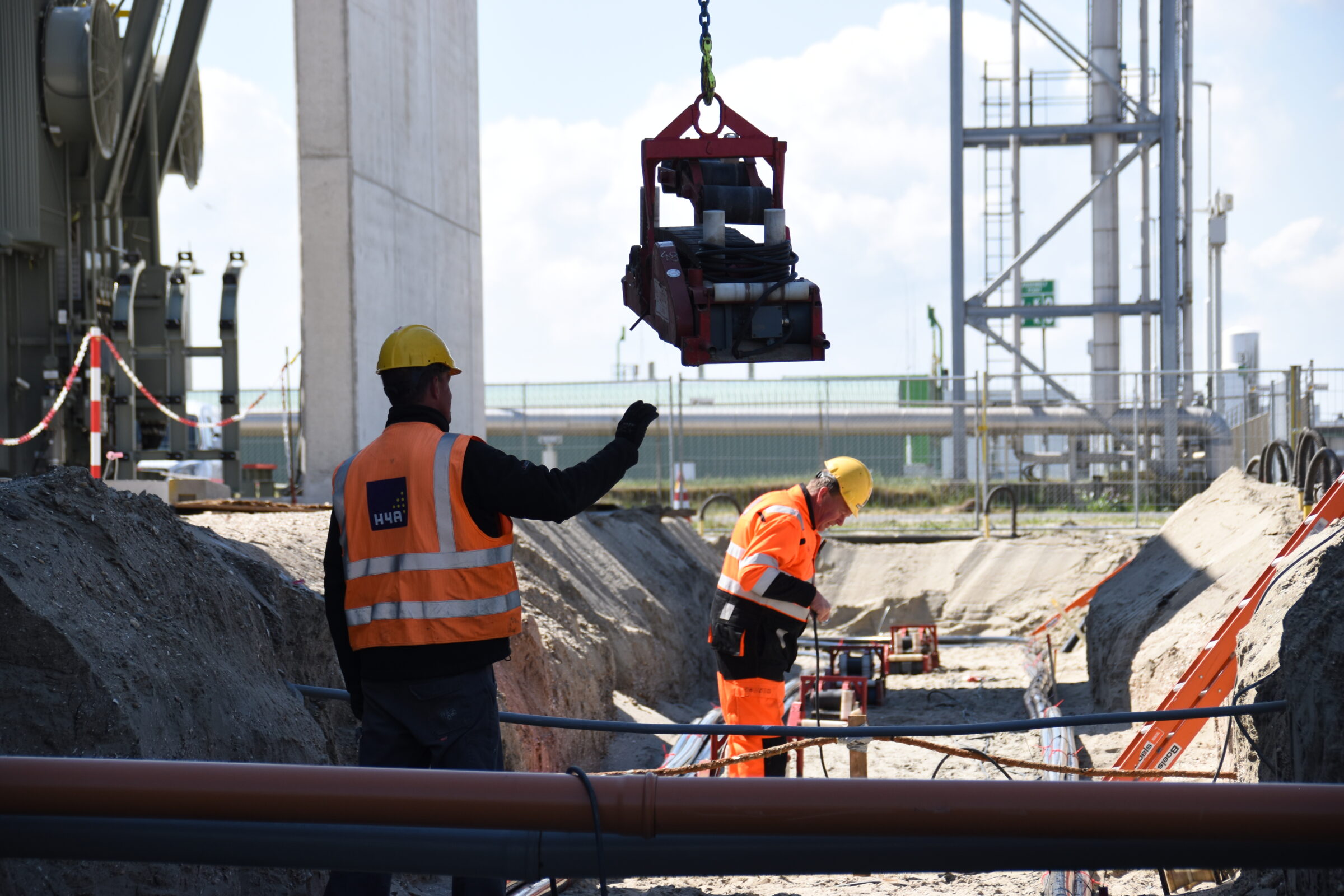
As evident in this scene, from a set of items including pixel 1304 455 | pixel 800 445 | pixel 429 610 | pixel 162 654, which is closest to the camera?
pixel 429 610

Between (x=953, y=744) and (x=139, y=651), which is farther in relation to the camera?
(x=953, y=744)

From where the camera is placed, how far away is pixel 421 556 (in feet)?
11.9

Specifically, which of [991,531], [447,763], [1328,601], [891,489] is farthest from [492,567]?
[891,489]

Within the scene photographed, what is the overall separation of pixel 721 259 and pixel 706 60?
1.07 meters

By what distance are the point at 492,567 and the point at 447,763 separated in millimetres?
597

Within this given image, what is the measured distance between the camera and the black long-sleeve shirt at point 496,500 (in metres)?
3.58

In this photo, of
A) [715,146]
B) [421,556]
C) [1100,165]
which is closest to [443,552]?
[421,556]

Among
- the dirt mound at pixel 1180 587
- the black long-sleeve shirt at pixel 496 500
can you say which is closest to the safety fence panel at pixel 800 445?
the dirt mound at pixel 1180 587

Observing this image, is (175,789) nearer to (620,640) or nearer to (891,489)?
(620,640)

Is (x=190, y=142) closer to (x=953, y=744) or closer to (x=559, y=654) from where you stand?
(x=559, y=654)

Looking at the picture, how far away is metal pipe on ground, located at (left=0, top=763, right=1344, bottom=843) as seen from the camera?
6.87ft

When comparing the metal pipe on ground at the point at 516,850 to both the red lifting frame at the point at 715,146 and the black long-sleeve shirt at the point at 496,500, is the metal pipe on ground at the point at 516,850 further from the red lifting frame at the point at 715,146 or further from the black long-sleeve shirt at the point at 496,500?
the red lifting frame at the point at 715,146

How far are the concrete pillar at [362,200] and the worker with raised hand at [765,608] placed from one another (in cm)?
608

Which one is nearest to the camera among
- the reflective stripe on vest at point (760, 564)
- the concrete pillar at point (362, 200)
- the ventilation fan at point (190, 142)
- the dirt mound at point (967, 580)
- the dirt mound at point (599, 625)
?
the reflective stripe on vest at point (760, 564)
